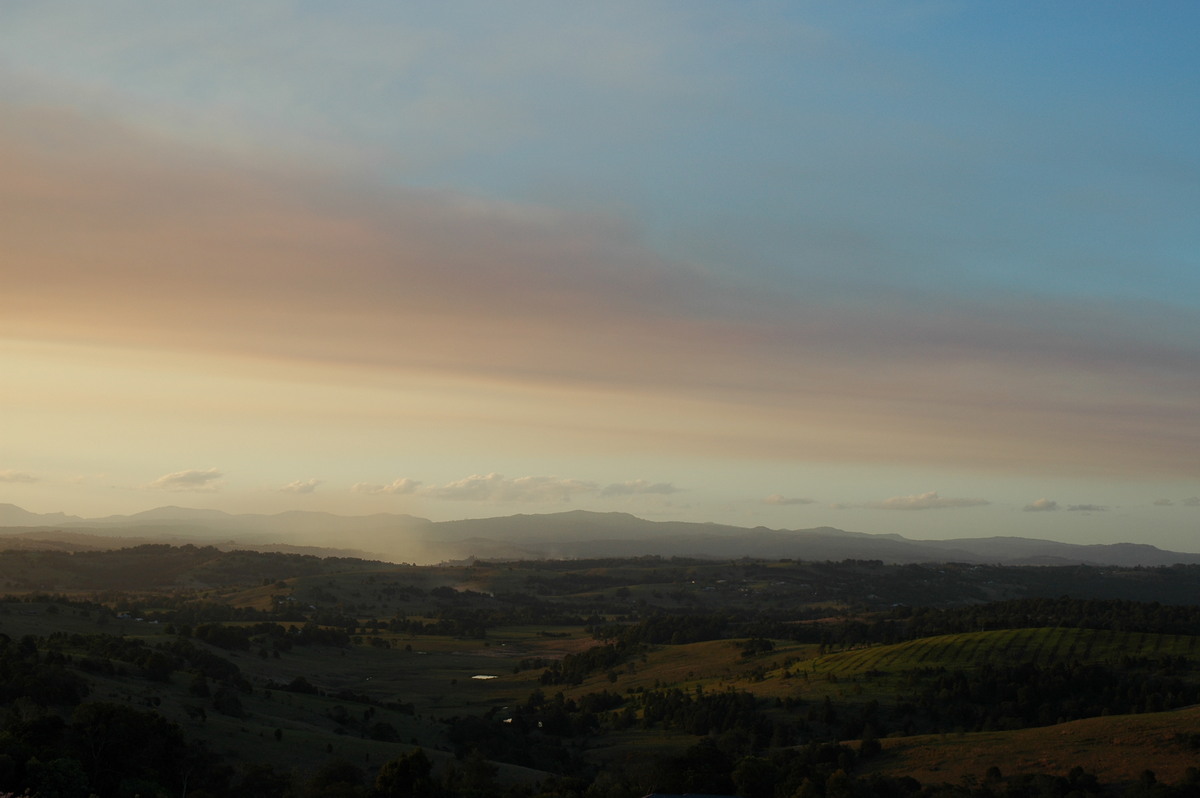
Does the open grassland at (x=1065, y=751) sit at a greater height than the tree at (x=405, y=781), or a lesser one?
lesser

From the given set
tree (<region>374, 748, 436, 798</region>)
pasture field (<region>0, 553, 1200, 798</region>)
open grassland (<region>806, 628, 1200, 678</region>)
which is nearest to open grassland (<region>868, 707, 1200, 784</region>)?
pasture field (<region>0, 553, 1200, 798</region>)

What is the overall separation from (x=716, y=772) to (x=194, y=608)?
146443 millimetres

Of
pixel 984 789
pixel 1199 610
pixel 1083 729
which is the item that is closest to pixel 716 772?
pixel 984 789

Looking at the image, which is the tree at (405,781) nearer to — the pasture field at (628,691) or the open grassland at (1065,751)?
the pasture field at (628,691)

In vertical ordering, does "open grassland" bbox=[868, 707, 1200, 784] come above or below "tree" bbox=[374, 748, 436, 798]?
below

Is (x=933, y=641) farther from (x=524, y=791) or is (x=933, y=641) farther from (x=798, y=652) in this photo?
(x=524, y=791)

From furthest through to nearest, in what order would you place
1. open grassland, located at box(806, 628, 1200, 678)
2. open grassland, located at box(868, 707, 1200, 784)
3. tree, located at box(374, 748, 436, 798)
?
1. open grassland, located at box(806, 628, 1200, 678)
2. open grassland, located at box(868, 707, 1200, 784)
3. tree, located at box(374, 748, 436, 798)

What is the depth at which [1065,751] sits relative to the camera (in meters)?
72.2

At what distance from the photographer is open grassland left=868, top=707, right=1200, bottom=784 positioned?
6744 cm

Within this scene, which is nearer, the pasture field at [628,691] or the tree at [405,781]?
the tree at [405,781]

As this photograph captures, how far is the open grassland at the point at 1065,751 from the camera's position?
6744 centimetres

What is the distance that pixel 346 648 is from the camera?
497ft

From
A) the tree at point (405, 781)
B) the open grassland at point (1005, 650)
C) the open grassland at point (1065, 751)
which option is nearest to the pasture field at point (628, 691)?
the open grassland at point (1065, 751)

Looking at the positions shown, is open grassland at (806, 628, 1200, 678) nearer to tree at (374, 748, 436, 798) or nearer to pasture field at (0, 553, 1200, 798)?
pasture field at (0, 553, 1200, 798)
